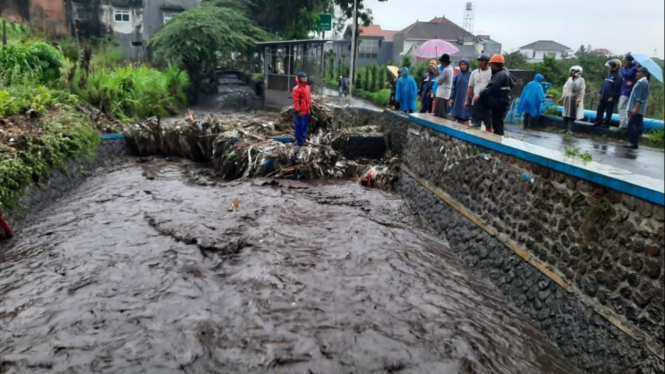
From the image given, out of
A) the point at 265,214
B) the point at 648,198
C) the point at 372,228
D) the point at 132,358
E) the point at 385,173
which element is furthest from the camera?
the point at 385,173

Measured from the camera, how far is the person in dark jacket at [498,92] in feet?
27.4

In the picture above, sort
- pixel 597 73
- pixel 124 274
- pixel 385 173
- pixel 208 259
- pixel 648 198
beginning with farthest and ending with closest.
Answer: pixel 597 73
pixel 385 173
pixel 208 259
pixel 124 274
pixel 648 198

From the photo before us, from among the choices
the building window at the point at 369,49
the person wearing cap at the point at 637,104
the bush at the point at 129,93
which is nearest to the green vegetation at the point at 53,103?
the bush at the point at 129,93

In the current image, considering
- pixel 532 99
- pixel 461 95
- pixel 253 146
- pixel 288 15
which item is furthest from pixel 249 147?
pixel 288 15

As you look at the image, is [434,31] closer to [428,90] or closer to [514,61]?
[514,61]

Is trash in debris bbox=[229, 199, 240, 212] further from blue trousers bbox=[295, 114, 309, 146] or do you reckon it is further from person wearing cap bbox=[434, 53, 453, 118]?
person wearing cap bbox=[434, 53, 453, 118]

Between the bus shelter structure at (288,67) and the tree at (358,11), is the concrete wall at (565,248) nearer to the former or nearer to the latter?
the bus shelter structure at (288,67)

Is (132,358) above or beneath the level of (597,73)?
beneath

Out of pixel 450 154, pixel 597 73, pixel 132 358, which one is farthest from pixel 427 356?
pixel 597 73

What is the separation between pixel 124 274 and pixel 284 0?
Result: 2412 cm

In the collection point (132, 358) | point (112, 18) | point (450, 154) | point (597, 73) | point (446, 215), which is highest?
point (112, 18)

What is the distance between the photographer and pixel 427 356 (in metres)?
5.17

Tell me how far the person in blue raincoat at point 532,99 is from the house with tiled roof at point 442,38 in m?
29.5

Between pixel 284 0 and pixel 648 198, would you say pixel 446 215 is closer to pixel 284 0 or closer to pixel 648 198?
pixel 648 198
